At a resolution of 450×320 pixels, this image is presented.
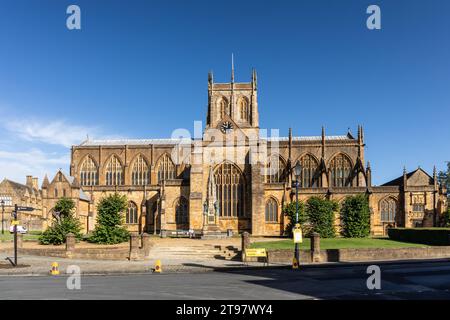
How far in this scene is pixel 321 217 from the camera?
4703 centimetres

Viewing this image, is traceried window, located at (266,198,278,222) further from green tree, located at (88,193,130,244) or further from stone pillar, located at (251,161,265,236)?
green tree, located at (88,193,130,244)

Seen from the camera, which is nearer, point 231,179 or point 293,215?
point 293,215

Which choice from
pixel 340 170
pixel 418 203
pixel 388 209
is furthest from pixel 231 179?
pixel 418 203

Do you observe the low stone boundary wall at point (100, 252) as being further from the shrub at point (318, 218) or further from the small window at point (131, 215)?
the small window at point (131, 215)

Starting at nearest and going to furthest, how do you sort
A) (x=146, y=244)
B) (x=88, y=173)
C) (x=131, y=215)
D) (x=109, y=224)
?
(x=146, y=244) < (x=109, y=224) < (x=131, y=215) < (x=88, y=173)

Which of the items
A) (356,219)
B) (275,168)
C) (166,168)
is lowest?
(356,219)

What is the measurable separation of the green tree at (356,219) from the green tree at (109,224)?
75.4 ft

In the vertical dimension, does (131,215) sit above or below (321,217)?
below

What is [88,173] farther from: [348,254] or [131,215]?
[348,254]

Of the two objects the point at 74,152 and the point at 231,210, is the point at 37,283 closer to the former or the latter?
the point at 231,210

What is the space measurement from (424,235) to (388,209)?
13.7 meters

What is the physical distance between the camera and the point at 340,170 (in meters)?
63.1

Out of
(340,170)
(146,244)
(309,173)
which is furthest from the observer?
(309,173)
